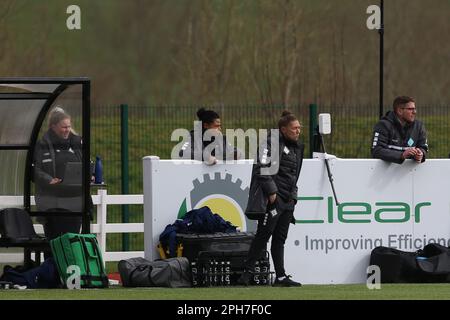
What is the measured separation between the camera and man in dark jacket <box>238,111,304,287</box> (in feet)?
55.8

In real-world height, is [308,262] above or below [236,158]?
below

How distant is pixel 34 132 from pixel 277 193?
3312 millimetres

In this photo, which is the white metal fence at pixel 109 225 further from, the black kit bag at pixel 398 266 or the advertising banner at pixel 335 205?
the black kit bag at pixel 398 266

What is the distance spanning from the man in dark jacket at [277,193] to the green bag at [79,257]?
1.60m

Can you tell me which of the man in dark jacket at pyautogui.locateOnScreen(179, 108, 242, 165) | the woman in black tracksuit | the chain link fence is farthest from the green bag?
the chain link fence

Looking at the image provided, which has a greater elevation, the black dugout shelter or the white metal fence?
the black dugout shelter

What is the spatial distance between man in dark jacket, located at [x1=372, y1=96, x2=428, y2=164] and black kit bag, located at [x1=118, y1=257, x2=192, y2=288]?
2944 mm

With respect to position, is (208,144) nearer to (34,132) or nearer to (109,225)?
(34,132)

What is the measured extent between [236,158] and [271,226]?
5.16ft

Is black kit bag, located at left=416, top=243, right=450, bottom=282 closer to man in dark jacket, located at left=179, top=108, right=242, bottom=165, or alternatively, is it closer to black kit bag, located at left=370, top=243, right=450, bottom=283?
black kit bag, located at left=370, top=243, right=450, bottom=283

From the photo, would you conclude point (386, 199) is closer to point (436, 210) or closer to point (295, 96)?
point (436, 210)

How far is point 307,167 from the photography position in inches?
728

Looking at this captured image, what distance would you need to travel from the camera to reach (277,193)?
17.1 metres
